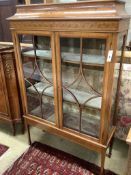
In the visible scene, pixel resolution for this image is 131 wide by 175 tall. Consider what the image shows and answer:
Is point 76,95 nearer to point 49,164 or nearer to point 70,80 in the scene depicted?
point 70,80

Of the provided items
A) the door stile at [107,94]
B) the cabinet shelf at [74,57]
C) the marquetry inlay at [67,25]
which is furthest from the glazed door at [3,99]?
the door stile at [107,94]

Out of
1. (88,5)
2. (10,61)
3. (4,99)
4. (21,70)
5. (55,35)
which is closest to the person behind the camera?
(88,5)

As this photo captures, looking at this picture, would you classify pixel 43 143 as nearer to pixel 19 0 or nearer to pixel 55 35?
pixel 55 35

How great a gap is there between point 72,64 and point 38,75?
37 cm

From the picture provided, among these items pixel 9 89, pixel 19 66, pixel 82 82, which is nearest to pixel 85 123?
pixel 82 82

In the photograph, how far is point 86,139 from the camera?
1.45 meters

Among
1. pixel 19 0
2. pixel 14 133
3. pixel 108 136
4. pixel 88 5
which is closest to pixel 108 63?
pixel 88 5

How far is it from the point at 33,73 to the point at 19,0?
1.94m

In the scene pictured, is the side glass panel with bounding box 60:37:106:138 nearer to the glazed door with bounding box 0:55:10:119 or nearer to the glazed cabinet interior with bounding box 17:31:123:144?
the glazed cabinet interior with bounding box 17:31:123:144

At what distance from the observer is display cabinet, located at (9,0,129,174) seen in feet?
3.52

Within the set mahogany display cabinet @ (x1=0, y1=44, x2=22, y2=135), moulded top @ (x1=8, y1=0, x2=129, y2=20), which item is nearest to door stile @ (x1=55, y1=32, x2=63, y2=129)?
moulded top @ (x1=8, y1=0, x2=129, y2=20)

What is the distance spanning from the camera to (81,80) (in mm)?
1340

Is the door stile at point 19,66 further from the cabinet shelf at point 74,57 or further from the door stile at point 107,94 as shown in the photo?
the door stile at point 107,94

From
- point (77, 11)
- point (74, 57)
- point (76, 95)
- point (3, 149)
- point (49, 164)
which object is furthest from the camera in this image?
point (3, 149)
